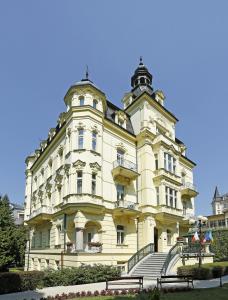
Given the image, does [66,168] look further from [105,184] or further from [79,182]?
[105,184]

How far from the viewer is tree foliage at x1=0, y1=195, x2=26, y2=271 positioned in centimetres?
3077

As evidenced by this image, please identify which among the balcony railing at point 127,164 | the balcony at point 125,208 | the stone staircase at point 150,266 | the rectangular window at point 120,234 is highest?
the balcony railing at point 127,164

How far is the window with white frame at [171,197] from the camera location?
96.9 feet

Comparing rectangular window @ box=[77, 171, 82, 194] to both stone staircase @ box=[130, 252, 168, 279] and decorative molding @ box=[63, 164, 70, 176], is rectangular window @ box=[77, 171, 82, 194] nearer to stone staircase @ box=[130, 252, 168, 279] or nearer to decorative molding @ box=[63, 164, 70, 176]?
decorative molding @ box=[63, 164, 70, 176]

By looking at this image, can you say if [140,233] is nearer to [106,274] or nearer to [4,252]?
[106,274]

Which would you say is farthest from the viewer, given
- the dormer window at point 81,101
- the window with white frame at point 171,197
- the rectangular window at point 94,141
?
the window with white frame at point 171,197

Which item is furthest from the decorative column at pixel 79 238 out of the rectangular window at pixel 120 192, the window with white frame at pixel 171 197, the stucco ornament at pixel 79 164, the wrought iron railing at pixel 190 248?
the window with white frame at pixel 171 197

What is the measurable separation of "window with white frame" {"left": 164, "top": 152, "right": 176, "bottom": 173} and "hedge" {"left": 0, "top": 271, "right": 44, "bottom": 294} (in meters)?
18.2

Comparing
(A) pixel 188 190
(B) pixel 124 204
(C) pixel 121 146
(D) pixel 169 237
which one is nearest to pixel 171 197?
(D) pixel 169 237

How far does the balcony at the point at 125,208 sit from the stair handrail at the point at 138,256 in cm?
339

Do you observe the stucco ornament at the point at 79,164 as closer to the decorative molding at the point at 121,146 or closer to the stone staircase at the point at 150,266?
the decorative molding at the point at 121,146

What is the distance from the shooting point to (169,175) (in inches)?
1198

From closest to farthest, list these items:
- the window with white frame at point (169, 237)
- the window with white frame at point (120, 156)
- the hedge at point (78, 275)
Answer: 1. the hedge at point (78, 275)
2. the window with white frame at point (120, 156)
3. the window with white frame at point (169, 237)

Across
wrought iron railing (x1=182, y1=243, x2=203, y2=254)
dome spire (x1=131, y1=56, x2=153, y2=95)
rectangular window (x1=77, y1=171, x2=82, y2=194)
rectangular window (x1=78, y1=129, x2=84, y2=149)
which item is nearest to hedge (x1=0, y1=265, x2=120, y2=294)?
rectangular window (x1=77, y1=171, x2=82, y2=194)
